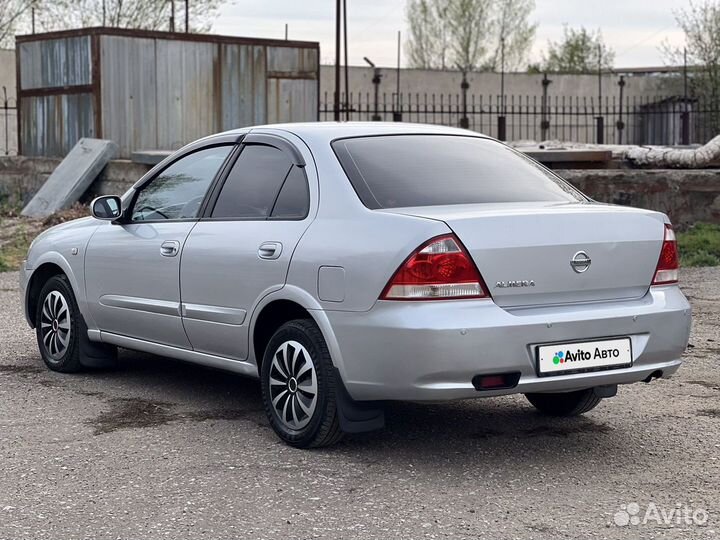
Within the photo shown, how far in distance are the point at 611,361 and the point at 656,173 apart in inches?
349

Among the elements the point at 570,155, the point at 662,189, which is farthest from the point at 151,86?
the point at 662,189

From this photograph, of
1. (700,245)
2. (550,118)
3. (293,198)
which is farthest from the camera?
(550,118)

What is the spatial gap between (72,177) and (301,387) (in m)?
A: 13.2

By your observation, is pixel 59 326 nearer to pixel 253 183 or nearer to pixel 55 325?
pixel 55 325

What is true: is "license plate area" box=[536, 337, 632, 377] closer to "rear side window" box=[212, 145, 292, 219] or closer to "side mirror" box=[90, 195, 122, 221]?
"rear side window" box=[212, 145, 292, 219]

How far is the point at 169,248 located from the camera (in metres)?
6.39

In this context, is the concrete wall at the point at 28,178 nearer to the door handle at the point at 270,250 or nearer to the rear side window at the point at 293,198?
the rear side window at the point at 293,198

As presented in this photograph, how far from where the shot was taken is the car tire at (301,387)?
5.29 m

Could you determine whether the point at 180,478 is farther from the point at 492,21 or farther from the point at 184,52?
the point at 492,21

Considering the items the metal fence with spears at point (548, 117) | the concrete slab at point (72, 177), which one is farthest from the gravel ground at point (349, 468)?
the metal fence with spears at point (548, 117)

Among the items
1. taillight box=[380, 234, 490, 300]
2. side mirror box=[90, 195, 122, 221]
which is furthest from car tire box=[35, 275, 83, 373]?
taillight box=[380, 234, 490, 300]

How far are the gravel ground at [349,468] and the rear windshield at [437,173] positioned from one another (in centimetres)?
116

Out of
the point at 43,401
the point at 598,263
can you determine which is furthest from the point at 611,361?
the point at 43,401

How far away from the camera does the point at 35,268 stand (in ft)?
25.3
